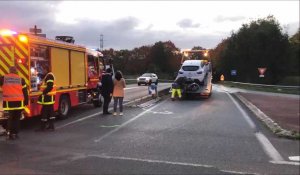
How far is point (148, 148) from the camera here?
10375 mm

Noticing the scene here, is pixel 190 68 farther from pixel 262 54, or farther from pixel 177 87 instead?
pixel 262 54

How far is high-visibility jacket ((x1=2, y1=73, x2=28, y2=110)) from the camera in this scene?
12000mm

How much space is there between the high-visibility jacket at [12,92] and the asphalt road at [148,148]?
2.83 ft

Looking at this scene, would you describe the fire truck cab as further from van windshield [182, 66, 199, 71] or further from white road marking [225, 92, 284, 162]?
van windshield [182, 66, 199, 71]

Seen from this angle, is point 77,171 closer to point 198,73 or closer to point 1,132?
point 1,132

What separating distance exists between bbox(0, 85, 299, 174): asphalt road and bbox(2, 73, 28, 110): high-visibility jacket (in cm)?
86

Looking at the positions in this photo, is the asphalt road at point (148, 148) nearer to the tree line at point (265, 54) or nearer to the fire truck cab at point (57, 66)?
the fire truck cab at point (57, 66)

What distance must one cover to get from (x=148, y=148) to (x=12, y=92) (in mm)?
4070

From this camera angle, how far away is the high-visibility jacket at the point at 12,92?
39.4 ft

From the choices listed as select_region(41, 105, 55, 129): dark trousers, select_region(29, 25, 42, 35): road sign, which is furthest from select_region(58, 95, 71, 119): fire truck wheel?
select_region(29, 25, 42, 35): road sign

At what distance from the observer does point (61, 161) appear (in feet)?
29.1

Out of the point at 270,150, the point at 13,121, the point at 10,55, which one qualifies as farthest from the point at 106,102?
the point at 270,150

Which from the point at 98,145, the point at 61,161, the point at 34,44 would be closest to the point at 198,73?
the point at 34,44

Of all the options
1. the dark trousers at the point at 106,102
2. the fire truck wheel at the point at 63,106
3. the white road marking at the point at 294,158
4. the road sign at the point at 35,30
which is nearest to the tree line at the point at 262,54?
the dark trousers at the point at 106,102
